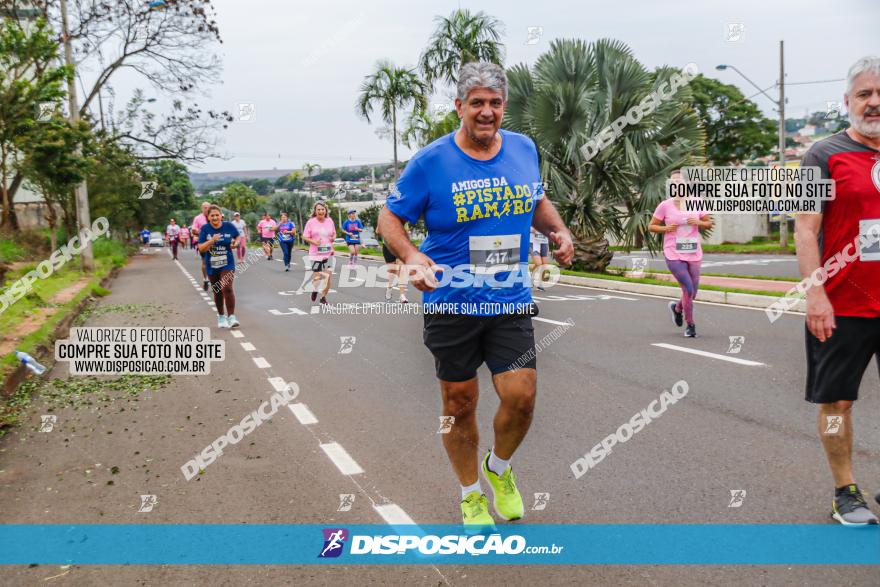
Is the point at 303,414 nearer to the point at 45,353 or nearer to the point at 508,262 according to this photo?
the point at 508,262

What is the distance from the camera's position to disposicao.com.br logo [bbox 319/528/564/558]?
3746 mm

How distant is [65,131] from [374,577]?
17.5m

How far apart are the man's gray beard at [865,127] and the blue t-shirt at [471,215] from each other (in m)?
1.48

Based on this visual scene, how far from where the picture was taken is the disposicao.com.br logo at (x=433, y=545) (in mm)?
3746

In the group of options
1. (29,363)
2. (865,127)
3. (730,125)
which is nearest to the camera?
(865,127)

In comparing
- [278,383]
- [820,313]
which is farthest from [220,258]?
[820,313]

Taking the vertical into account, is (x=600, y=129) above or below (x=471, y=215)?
above

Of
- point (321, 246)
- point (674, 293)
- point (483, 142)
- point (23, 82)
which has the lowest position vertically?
point (674, 293)

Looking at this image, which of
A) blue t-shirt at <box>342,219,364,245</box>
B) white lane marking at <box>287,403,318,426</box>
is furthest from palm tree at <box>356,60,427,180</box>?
white lane marking at <box>287,403,318,426</box>

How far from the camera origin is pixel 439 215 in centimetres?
375

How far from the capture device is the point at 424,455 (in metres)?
5.35

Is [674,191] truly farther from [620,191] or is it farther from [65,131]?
[65,131]

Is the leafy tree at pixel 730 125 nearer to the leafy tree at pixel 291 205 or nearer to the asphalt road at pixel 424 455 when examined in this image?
the leafy tree at pixel 291 205

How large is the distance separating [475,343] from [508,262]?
42 centimetres
